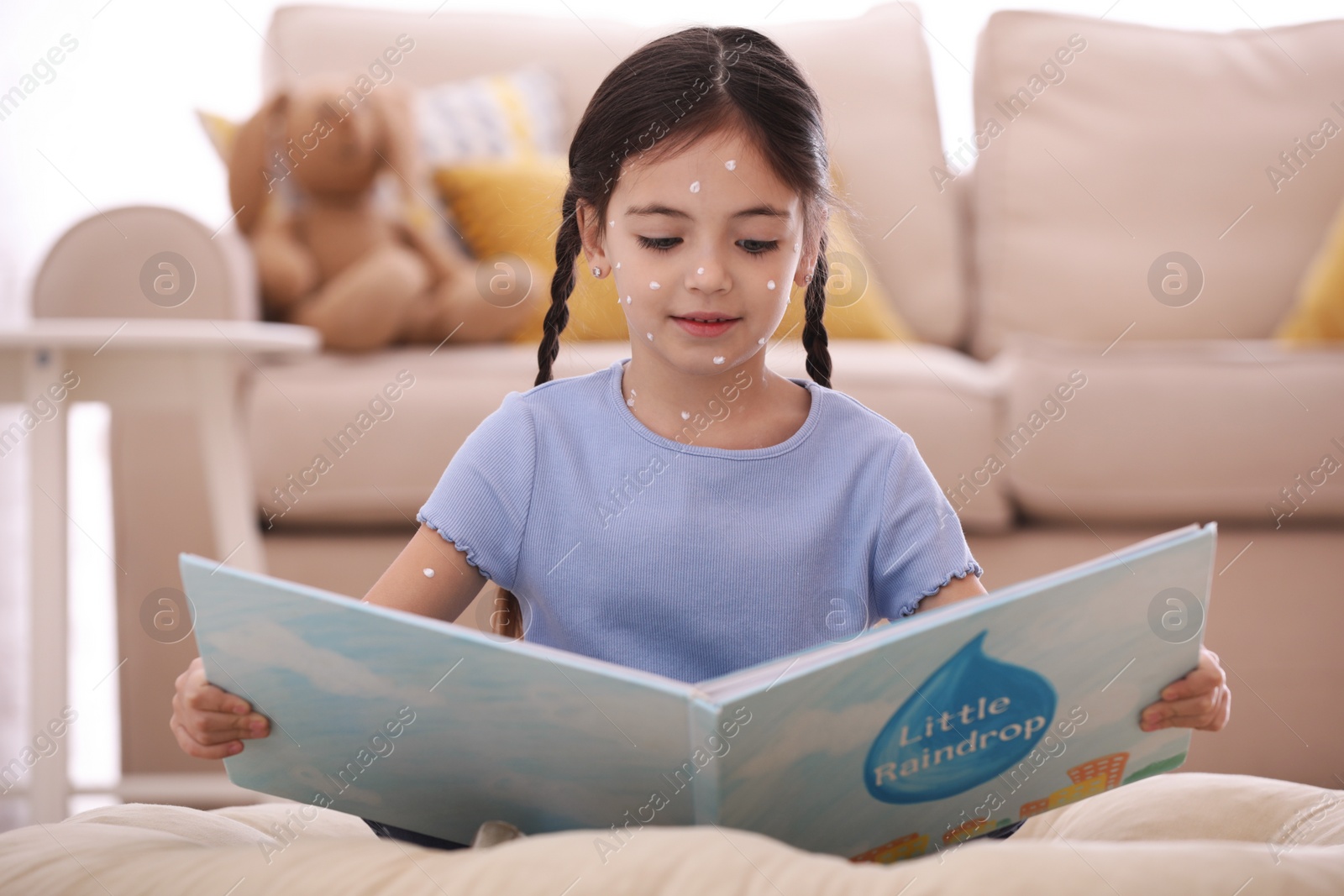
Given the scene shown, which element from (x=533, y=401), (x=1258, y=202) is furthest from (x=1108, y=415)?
(x=533, y=401)

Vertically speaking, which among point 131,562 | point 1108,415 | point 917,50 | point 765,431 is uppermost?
point 917,50

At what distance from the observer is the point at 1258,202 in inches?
78.5

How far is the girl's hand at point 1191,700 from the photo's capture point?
636mm

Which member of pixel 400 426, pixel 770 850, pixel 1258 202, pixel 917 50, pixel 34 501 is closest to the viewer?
pixel 770 850

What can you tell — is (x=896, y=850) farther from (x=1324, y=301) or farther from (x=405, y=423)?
(x=1324, y=301)

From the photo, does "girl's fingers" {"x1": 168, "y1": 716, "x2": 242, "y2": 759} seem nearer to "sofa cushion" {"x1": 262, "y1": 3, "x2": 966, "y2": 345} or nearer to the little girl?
the little girl

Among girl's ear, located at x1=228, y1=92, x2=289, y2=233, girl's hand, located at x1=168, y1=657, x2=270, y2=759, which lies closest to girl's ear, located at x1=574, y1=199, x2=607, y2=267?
girl's hand, located at x1=168, y1=657, x2=270, y2=759

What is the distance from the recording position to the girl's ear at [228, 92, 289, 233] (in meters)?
1.65

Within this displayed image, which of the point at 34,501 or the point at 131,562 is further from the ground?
the point at 34,501

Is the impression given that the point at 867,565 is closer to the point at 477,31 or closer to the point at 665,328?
the point at 665,328

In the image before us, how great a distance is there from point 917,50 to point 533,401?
1596 mm

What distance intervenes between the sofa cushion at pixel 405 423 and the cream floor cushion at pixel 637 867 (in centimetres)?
86

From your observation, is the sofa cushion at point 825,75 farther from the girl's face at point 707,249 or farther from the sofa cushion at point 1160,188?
the girl's face at point 707,249

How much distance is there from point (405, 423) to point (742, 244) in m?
0.81
